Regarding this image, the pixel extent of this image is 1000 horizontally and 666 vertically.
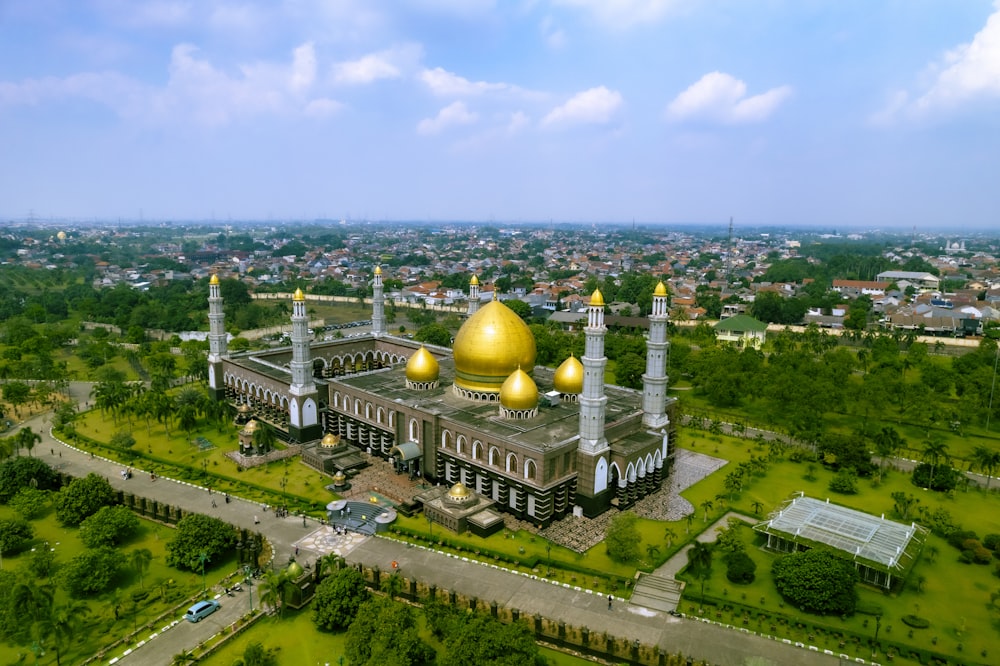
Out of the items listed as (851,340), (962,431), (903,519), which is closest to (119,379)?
(903,519)

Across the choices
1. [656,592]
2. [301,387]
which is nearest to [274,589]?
[656,592]

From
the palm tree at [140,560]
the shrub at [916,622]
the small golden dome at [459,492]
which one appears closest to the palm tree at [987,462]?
the shrub at [916,622]

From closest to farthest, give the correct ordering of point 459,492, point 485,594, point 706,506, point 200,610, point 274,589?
point 274,589, point 200,610, point 485,594, point 706,506, point 459,492

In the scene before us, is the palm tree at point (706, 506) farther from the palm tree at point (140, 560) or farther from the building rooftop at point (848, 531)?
the palm tree at point (140, 560)

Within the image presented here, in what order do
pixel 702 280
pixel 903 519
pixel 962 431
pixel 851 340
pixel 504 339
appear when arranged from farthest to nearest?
pixel 702 280 < pixel 851 340 < pixel 962 431 < pixel 504 339 < pixel 903 519

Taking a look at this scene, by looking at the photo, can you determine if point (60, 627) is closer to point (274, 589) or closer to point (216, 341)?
point (274, 589)

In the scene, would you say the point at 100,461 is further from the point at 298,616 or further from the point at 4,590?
the point at 298,616
